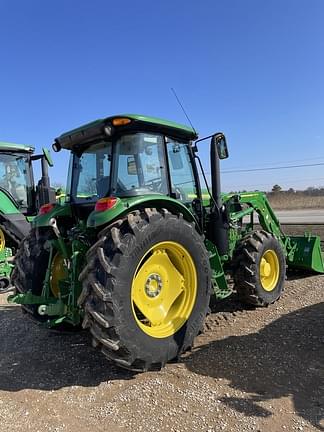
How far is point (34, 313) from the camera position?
4.75 metres

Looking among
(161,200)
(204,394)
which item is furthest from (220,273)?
(204,394)

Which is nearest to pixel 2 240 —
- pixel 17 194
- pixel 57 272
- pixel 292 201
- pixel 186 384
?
pixel 17 194

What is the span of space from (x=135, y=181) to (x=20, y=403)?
7.81 feet

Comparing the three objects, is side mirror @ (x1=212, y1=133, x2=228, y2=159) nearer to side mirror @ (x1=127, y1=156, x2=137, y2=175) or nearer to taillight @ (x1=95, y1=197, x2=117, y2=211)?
side mirror @ (x1=127, y1=156, x2=137, y2=175)

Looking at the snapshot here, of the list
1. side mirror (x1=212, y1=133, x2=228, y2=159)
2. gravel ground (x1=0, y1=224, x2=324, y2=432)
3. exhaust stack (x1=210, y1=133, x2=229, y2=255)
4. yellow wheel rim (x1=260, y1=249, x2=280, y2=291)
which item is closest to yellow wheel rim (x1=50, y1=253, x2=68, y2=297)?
gravel ground (x1=0, y1=224, x2=324, y2=432)

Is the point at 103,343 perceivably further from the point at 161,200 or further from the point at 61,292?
the point at 161,200

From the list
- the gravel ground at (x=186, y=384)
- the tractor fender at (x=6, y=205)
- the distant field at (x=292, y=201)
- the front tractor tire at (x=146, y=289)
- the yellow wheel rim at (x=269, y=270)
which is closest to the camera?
the gravel ground at (x=186, y=384)

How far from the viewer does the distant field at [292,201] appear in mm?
39281

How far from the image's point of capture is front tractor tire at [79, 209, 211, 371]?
12.1 ft

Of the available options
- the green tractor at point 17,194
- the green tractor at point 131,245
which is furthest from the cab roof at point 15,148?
the green tractor at point 131,245

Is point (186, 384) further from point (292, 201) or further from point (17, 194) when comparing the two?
point (292, 201)

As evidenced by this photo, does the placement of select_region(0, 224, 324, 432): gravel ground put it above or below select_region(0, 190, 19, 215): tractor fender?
below

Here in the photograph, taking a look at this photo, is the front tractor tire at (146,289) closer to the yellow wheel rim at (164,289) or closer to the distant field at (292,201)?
the yellow wheel rim at (164,289)

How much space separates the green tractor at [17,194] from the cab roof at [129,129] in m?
4.06
